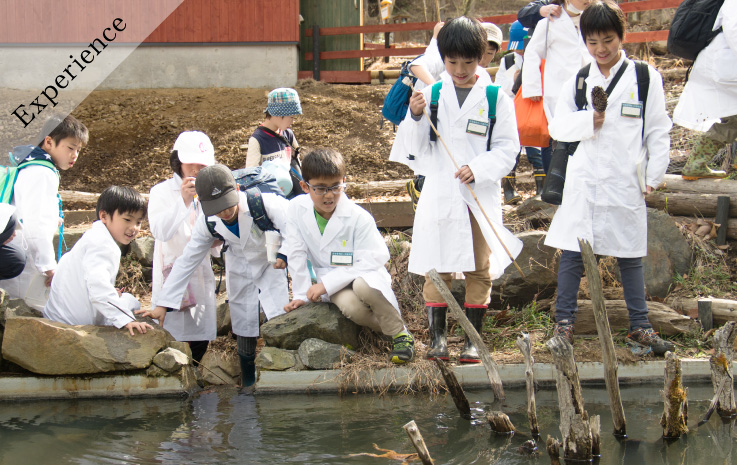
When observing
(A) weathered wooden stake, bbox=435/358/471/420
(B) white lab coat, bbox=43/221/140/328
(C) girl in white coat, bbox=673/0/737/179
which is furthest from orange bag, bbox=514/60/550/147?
(B) white lab coat, bbox=43/221/140/328

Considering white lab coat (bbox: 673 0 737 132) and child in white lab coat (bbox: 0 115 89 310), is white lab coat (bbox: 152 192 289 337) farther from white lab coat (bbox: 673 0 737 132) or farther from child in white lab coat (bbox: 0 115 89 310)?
white lab coat (bbox: 673 0 737 132)

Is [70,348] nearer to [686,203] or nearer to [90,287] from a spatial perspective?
[90,287]

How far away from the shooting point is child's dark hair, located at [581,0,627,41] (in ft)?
13.6

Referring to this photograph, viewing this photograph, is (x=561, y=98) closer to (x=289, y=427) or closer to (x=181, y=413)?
(x=289, y=427)

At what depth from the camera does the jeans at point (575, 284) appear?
440 cm

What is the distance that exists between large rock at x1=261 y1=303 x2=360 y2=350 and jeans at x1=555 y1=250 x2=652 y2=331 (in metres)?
1.34

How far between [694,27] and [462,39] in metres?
2.10

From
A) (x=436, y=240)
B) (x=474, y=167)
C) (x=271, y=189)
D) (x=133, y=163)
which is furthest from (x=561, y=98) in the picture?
(x=133, y=163)

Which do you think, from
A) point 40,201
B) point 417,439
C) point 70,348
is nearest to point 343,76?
point 40,201

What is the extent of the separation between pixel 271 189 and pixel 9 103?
352 inches

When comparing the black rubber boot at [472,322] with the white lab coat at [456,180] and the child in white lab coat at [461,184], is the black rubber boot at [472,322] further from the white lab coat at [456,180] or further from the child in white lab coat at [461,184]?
the white lab coat at [456,180]

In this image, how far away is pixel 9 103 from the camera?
11.9 meters

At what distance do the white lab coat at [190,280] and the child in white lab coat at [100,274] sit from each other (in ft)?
1.00

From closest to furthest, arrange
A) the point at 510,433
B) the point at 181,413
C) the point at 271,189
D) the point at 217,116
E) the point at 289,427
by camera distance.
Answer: the point at 510,433 < the point at 289,427 < the point at 181,413 < the point at 271,189 < the point at 217,116
